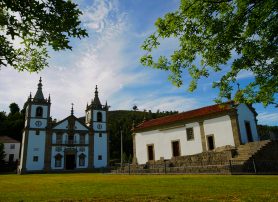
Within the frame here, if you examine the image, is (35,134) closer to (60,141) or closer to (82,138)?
(60,141)

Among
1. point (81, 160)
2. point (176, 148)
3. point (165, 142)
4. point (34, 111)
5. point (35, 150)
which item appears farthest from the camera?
point (81, 160)

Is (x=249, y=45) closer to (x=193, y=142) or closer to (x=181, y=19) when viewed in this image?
(x=181, y=19)

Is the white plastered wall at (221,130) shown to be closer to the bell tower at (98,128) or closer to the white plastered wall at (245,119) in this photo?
the white plastered wall at (245,119)

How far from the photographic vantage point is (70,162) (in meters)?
43.8

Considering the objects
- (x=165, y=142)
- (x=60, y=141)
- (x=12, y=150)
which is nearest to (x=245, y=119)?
(x=165, y=142)

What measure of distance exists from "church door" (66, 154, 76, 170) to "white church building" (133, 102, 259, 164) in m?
13.8

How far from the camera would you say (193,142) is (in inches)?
1139

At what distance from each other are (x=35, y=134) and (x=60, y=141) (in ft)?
14.2

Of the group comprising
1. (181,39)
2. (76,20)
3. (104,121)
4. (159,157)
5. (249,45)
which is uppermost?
(104,121)

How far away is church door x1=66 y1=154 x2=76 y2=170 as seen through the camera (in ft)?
142

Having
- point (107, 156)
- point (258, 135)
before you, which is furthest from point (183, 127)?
point (107, 156)

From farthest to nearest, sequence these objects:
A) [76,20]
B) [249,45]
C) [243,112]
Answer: [243,112] → [249,45] → [76,20]

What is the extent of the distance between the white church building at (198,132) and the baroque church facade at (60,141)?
12.5m

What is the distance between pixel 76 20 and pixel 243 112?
24529 millimetres
